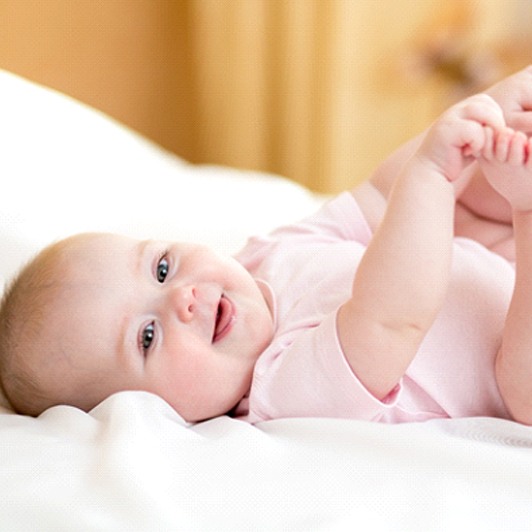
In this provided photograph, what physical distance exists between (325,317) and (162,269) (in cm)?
22

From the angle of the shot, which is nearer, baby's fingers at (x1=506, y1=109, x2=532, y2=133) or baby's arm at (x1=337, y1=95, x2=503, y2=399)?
baby's arm at (x1=337, y1=95, x2=503, y2=399)

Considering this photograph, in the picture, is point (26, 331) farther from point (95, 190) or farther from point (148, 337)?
point (95, 190)

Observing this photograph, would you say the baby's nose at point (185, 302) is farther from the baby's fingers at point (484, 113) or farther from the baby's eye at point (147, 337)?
the baby's fingers at point (484, 113)

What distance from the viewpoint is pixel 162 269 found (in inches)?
47.4

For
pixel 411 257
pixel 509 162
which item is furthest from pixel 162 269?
pixel 509 162

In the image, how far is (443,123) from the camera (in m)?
0.99

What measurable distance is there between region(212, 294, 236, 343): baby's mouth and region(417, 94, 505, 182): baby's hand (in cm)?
30

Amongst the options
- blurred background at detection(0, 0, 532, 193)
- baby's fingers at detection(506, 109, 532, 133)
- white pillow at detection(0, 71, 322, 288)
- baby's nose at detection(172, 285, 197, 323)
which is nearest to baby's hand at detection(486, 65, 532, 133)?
baby's fingers at detection(506, 109, 532, 133)

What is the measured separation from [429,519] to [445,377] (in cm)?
29

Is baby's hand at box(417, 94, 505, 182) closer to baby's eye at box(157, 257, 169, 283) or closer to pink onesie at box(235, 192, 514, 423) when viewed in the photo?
pink onesie at box(235, 192, 514, 423)

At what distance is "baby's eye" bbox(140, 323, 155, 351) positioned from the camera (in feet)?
3.73

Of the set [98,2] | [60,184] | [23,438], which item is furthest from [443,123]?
[98,2]

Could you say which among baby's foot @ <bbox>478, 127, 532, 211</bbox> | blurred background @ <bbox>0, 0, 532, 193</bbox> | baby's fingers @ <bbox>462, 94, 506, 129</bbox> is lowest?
blurred background @ <bbox>0, 0, 532, 193</bbox>

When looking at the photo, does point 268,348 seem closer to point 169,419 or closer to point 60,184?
point 169,419
